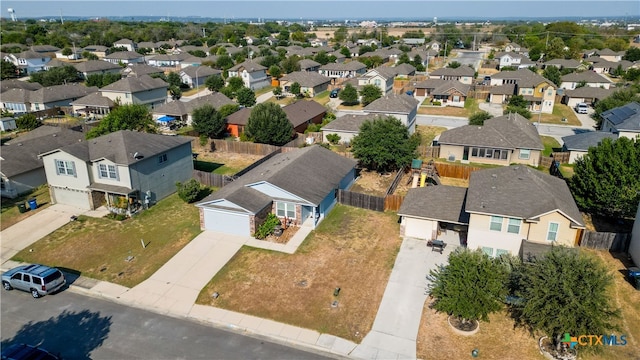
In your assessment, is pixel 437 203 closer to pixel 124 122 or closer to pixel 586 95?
pixel 124 122

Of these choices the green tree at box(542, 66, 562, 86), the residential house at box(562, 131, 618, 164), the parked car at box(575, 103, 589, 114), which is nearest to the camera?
the residential house at box(562, 131, 618, 164)

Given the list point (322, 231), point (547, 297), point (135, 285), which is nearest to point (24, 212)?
point (135, 285)

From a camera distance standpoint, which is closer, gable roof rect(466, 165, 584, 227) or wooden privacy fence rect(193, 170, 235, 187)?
gable roof rect(466, 165, 584, 227)

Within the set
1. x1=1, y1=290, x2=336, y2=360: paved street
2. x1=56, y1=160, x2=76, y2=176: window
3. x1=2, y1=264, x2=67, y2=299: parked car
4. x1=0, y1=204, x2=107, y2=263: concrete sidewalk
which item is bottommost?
x1=0, y1=204, x2=107, y2=263: concrete sidewalk

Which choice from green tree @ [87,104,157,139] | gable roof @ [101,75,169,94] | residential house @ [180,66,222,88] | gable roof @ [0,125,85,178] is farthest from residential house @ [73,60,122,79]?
gable roof @ [0,125,85,178]

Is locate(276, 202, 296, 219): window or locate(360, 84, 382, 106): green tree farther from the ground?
locate(360, 84, 382, 106): green tree

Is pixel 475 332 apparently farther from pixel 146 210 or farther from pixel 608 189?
pixel 146 210

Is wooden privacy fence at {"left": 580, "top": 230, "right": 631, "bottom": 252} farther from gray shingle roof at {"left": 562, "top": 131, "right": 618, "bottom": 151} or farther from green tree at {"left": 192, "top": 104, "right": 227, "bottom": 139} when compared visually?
green tree at {"left": 192, "top": 104, "right": 227, "bottom": 139}
